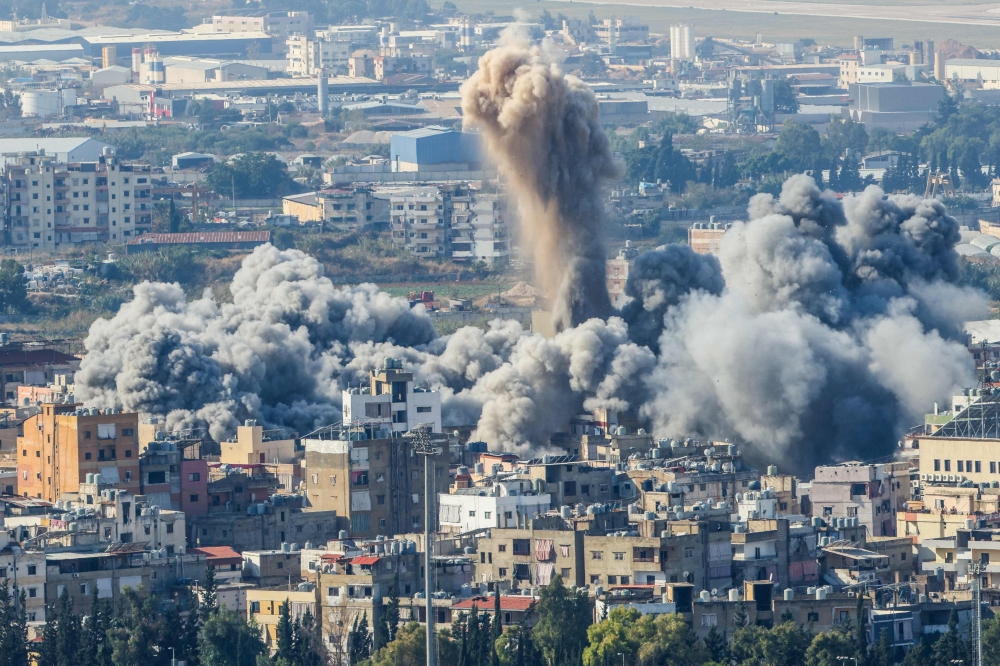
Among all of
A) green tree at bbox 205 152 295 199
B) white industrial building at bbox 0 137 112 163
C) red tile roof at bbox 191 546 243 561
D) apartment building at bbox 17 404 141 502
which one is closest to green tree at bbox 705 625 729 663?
red tile roof at bbox 191 546 243 561

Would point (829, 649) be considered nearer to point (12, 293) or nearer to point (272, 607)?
point (272, 607)

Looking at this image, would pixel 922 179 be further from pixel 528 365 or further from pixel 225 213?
pixel 528 365

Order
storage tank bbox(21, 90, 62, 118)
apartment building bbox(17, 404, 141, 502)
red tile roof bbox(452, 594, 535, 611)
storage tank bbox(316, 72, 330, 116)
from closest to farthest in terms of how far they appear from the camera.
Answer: red tile roof bbox(452, 594, 535, 611)
apartment building bbox(17, 404, 141, 502)
storage tank bbox(21, 90, 62, 118)
storage tank bbox(316, 72, 330, 116)

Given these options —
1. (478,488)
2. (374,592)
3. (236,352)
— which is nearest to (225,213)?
(236,352)

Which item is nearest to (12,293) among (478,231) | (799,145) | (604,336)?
(478,231)

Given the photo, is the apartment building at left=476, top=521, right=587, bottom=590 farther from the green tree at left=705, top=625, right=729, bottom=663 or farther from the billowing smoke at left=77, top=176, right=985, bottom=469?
the billowing smoke at left=77, top=176, right=985, bottom=469

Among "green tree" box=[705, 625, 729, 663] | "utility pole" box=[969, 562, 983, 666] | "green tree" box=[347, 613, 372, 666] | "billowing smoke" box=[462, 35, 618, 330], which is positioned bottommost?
"green tree" box=[347, 613, 372, 666]
